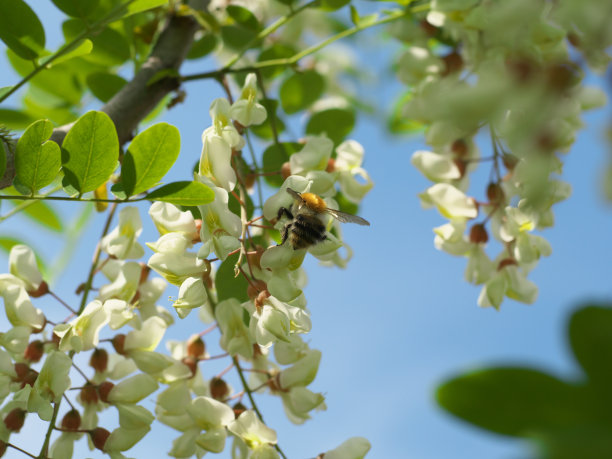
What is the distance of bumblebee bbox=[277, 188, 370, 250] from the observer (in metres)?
0.89

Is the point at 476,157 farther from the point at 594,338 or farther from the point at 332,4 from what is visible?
the point at 594,338

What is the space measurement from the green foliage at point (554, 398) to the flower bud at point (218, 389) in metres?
0.78

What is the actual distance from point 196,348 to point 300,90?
27.2 inches

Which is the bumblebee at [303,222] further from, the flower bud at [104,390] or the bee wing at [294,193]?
the flower bud at [104,390]

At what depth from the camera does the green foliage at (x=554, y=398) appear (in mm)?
286

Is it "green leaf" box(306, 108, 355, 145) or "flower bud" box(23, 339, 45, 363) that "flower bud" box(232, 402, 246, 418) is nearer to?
"flower bud" box(23, 339, 45, 363)

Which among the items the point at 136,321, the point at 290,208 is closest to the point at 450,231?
the point at 290,208

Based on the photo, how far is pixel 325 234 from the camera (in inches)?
37.8

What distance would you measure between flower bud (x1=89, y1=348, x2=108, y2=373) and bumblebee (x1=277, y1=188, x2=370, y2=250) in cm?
40

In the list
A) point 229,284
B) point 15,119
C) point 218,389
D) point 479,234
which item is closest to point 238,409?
point 218,389

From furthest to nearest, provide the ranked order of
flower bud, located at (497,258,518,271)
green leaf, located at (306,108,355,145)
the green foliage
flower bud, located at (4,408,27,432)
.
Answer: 1. green leaf, located at (306,108,355,145)
2. flower bud, located at (497,258,518,271)
3. flower bud, located at (4,408,27,432)
4. the green foliage

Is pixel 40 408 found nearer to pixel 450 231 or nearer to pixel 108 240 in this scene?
pixel 108 240

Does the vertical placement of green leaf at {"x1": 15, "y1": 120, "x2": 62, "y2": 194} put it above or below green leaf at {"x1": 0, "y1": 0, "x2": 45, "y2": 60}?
below

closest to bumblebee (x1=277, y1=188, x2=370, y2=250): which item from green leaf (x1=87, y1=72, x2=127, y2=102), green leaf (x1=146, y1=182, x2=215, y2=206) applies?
green leaf (x1=146, y1=182, x2=215, y2=206)
